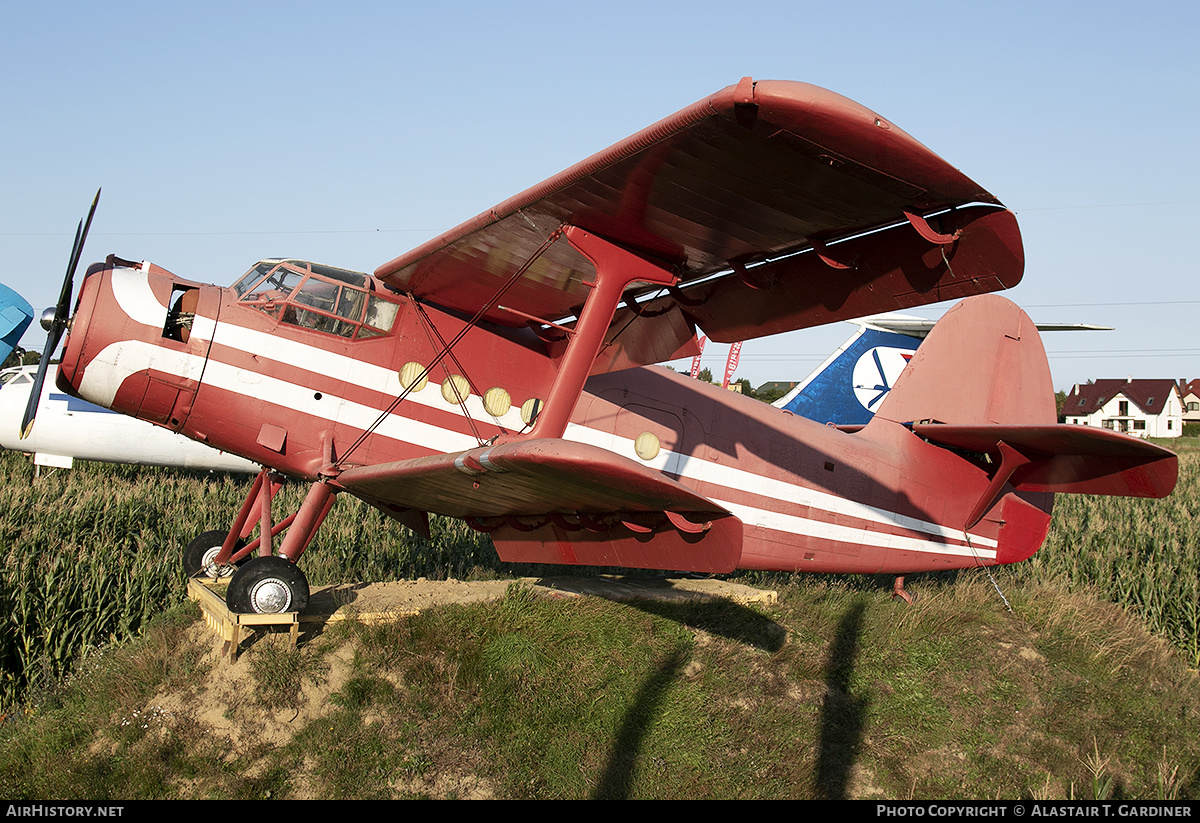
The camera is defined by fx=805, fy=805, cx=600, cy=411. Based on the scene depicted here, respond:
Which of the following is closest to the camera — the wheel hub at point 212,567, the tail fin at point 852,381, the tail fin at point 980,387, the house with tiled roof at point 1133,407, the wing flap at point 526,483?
the wing flap at point 526,483

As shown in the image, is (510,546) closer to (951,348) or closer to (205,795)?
(205,795)

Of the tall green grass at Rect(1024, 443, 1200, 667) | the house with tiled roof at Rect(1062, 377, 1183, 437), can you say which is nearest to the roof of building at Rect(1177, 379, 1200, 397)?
the house with tiled roof at Rect(1062, 377, 1183, 437)

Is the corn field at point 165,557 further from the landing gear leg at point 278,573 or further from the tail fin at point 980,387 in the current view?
the tail fin at point 980,387

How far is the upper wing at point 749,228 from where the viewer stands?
11.8 feet

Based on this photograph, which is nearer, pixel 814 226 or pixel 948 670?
pixel 814 226

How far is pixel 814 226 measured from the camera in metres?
4.67

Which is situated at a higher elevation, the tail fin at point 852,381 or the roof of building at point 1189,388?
the roof of building at point 1189,388

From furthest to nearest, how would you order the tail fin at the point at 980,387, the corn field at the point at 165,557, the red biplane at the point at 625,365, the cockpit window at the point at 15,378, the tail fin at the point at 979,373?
the cockpit window at the point at 15,378, the tail fin at the point at 979,373, the tail fin at the point at 980,387, the corn field at the point at 165,557, the red biplane at the point at 625,365

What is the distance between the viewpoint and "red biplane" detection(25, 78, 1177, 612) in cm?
409

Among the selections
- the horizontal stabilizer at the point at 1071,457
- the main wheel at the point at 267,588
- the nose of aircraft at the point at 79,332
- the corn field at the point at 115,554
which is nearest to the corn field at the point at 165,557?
the corn field at the point at 115,554

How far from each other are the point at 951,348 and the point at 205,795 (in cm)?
774

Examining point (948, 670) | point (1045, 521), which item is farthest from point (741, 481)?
point (1045, 521)

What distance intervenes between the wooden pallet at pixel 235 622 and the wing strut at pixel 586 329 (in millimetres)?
2203

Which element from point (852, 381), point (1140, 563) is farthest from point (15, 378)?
point (1140, 563)
